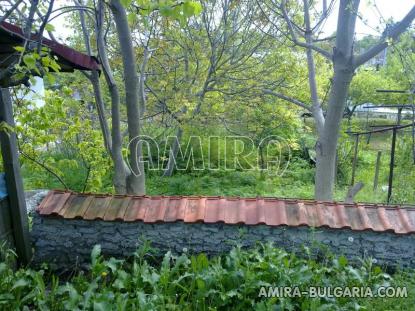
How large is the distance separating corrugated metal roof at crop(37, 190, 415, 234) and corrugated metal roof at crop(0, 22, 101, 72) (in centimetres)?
135

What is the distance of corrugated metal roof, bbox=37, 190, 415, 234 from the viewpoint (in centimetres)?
342

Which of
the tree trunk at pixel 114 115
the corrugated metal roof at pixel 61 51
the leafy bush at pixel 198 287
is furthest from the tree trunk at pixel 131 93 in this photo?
the leafy bush at pixel 198 287

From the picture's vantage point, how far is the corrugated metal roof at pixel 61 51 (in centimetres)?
272

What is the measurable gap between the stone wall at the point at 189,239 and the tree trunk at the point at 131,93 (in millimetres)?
1258

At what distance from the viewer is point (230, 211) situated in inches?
140

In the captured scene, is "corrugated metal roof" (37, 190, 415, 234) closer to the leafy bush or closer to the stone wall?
the stone wall

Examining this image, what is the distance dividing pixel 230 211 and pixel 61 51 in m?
2.11

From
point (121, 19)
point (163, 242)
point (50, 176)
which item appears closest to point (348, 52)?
point (121, 19)

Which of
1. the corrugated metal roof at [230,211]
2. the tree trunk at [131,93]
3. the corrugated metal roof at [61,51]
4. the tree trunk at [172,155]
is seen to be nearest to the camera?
the corrugated metal roof at [61,51]

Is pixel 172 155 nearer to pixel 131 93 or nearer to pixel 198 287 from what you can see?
pixel 131 93

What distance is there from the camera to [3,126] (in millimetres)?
2773

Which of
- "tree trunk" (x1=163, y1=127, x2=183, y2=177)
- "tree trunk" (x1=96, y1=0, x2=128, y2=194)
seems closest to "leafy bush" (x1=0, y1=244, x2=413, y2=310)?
"tree trunk" (x1=96, y1=0, x2=128, y2=194)

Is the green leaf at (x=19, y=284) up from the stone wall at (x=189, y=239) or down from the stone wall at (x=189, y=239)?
up

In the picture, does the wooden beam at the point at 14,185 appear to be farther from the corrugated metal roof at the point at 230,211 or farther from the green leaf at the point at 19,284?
the green leaf at the point at 19,284
